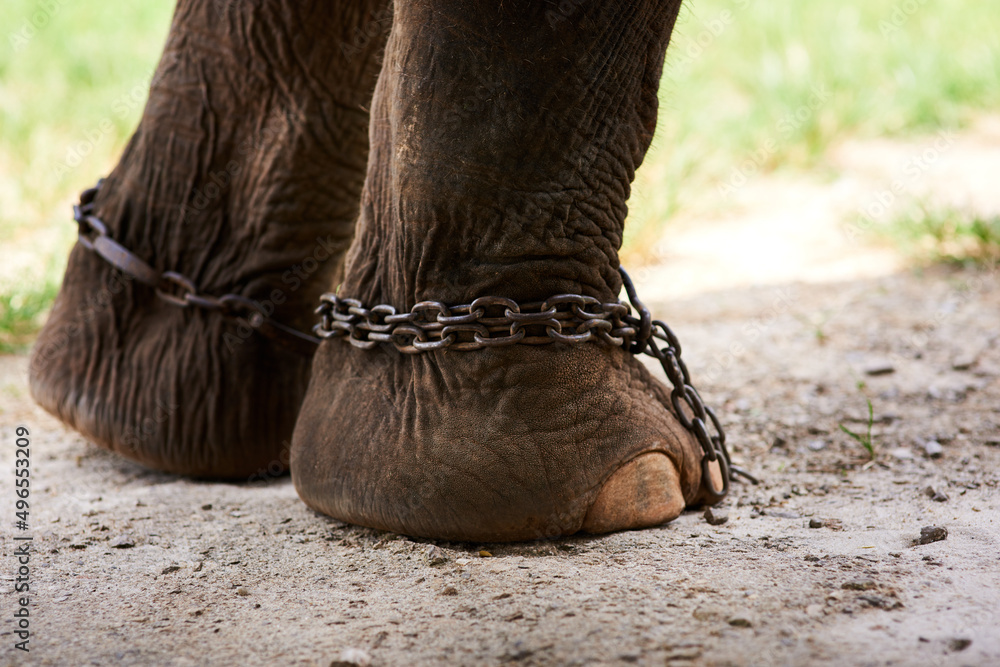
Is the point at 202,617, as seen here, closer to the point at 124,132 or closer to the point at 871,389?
the point at 871,389

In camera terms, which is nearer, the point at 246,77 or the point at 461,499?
the point at 461,499

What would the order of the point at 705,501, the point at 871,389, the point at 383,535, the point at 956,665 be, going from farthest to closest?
the point at 871,389, the point at 705,501, the point at 383,535, the point at 956,665

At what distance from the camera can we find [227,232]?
1.91 m

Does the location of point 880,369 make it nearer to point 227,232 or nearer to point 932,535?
point 932,535

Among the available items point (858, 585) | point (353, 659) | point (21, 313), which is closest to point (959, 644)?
point (858, 585)

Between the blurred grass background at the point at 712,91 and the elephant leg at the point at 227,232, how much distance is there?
4.40 feet

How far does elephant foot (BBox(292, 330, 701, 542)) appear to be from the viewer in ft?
4.44

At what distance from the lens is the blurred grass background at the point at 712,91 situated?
12.4 ft

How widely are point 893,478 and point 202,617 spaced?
46.4 inches

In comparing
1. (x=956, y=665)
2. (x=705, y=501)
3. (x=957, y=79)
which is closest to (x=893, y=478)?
(x=705, y=501)

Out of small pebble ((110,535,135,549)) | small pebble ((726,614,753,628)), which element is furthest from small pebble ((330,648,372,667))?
small pebble ((110,535,135,549))

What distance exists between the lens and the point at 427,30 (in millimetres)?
1347

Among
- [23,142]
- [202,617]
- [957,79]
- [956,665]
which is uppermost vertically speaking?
[957,79]

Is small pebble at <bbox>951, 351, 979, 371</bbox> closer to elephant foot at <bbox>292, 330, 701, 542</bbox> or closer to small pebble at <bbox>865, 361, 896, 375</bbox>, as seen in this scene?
small pebble at <bbox>865, 361, 896, 375</bbox>
